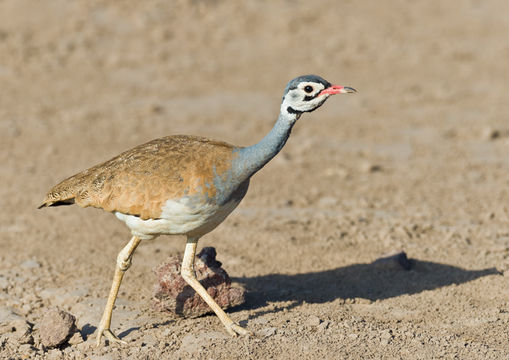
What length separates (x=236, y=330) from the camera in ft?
19.7

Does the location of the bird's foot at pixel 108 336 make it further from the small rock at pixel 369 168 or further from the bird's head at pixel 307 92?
the small rock at pixel 369 168

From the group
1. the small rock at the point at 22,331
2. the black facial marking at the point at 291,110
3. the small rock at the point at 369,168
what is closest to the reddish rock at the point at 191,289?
the small rock at the point at 22,331

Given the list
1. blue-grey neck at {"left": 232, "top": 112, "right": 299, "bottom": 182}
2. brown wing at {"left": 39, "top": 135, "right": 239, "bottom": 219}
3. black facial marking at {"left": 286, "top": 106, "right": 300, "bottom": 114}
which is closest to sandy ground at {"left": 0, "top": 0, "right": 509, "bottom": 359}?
brown wing at {"left": 39, "top": 135, "right": 239, "bottom": 219}

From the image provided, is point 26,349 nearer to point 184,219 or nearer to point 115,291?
point 115,291

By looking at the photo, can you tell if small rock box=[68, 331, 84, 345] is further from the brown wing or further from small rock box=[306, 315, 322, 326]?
small rock box=[306, 315, 322, 326]

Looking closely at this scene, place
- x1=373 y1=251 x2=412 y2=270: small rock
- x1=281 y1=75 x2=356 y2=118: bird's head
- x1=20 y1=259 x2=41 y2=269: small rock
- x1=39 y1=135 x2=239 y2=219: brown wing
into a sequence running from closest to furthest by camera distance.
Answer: x1=281 y1=75 x2=356 y2=118: bird's head → x1=39 y1=135 x2=239 y2=219: brown wing → x1=373 y1=251 x2=412 y2=270: small rock → x1=20 y1=259 x2=41 y2=269: small rock

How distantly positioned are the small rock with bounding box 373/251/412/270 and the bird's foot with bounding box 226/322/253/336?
2135 millimetres

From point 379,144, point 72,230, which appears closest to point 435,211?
point 379,144

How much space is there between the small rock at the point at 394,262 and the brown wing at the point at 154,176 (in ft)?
7.83

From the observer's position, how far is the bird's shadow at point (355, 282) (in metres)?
7.16

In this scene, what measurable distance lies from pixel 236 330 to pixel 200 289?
0.43m

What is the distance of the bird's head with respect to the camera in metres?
5.73

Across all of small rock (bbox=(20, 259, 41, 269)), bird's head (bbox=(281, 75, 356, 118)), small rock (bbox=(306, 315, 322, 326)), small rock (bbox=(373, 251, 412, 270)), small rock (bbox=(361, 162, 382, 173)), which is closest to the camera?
bird's head (bbox=(281, 75, 356, 118))

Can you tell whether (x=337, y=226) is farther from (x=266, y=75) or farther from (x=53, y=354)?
(x=266, y=75)
